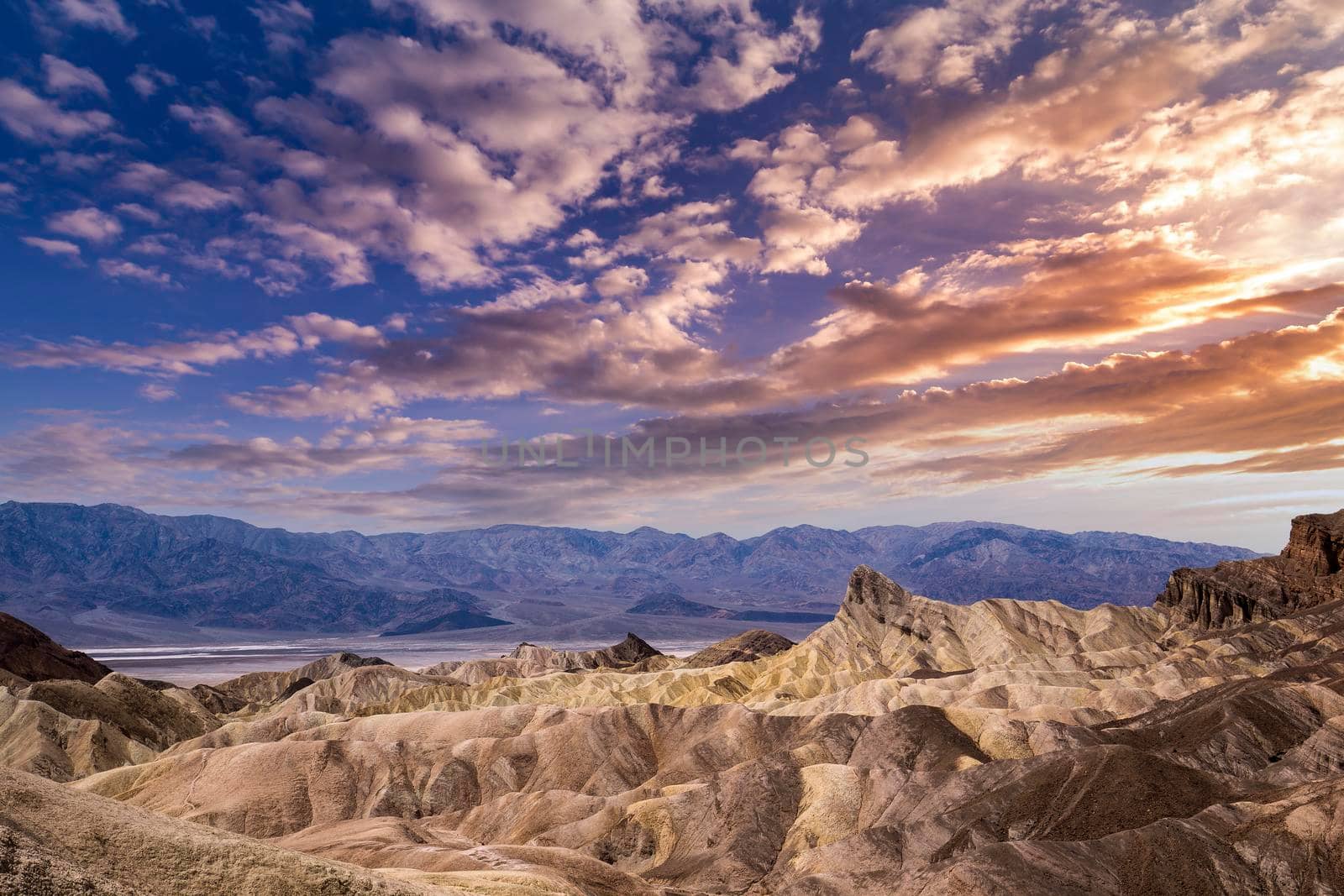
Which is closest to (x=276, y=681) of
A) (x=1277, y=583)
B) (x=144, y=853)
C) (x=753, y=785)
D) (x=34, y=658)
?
(x=34, y=658)

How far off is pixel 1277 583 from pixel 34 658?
8551 inches

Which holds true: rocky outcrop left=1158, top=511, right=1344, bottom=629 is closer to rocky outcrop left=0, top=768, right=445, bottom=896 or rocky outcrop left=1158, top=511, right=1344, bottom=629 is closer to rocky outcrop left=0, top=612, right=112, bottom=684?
rocky outcrop left=0, top=768, right=445, bottom=896

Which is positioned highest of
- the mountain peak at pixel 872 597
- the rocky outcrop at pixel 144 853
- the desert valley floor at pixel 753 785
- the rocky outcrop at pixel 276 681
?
the rocky outcrop at pixel 144 853

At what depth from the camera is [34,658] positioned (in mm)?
147875

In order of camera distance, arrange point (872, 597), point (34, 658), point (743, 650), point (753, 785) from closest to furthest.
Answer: point (753, 785) < point (34, 658) < point (872, 597) < point (743, 650)

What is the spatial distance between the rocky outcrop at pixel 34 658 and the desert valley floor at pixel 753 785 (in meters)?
39.0

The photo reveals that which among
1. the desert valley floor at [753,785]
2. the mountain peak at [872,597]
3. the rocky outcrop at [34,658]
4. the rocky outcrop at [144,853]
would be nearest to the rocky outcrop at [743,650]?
the mountain peak at [872,597]

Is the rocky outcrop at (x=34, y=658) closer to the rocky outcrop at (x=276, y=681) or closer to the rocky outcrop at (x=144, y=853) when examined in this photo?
the rocky outcrop at (x=276, y=681)

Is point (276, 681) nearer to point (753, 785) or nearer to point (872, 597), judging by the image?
point (872, 597)

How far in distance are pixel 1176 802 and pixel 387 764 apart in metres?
63.7

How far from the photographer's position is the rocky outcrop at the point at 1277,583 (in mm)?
127812

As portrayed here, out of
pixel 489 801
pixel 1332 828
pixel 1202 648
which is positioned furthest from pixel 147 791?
pixel 1202 648

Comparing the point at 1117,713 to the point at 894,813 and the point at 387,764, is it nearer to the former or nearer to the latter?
the point at 894,813

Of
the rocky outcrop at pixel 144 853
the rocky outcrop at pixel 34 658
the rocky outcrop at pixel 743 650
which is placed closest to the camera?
the rocky outcrop at pixel 144 853
